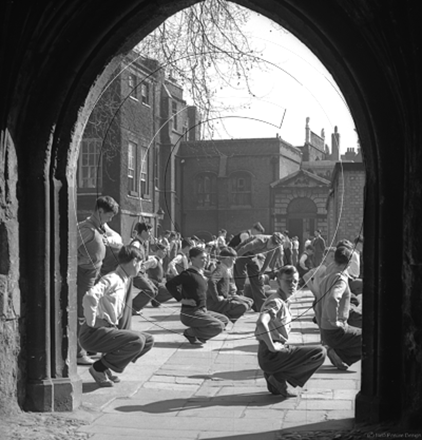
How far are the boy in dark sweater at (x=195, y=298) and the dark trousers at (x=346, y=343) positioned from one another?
1.90 m

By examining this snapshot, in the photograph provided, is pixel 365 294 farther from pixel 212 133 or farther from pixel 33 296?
pixel 212 133

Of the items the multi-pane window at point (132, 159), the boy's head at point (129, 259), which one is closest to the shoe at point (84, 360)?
the boy's head at point (129, 259)

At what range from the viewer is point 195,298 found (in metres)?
8.81

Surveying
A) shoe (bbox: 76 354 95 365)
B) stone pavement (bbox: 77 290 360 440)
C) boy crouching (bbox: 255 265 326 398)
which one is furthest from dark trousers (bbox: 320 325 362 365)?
shoe (bbox: 76 354 95 365)

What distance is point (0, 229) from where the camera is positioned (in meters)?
5.21

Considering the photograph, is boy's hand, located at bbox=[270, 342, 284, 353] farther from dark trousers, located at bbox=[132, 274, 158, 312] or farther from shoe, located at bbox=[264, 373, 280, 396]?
dark trousers, located at bbox=[132, 274, 158, 312]

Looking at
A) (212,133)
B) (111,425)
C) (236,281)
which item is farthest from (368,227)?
(236,281)

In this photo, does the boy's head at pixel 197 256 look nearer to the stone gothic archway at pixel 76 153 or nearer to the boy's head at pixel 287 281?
the boy's head at pixel 287 281

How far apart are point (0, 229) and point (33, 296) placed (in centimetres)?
62

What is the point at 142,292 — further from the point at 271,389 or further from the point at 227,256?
the point at 271,389

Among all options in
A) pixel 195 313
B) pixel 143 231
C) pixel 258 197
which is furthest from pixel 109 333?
pixel 258 197

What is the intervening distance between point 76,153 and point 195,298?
11.8 ft

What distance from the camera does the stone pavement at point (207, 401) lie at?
5.09 m

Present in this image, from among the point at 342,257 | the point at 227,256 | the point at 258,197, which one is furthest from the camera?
the point at 258,197
